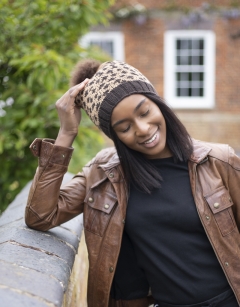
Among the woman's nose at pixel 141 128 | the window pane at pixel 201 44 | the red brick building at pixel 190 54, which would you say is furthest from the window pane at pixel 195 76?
the woman's nose at pixel 141 128

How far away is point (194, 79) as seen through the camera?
13742 mm

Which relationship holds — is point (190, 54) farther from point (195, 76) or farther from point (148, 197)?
point (148, 197)

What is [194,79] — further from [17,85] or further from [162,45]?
[17,85]

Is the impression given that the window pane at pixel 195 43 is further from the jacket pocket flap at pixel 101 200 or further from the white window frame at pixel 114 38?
the jacket pocket flap at pixel 101 200

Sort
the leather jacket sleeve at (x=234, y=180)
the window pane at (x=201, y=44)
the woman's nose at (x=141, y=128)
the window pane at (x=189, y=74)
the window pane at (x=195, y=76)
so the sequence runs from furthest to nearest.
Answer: the window pane at (x=195, y=76)
the window pane at (x=189, y=74)
the window pane at (x=201, y=44)
the leather jacket sleeve at (x=234, y=180)
the woman's nose at (x=141, y=128)

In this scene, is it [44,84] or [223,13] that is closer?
[44,84]

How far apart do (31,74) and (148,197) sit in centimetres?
173

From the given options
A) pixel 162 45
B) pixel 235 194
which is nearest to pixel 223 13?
pixel 162 45

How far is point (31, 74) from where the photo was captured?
356 centimetres

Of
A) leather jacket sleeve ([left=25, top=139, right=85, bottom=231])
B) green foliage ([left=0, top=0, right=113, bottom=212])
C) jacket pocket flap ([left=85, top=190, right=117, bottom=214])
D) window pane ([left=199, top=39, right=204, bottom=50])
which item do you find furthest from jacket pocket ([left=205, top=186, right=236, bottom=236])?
window pane ([left=199, top=39, right=204, bottom=50])

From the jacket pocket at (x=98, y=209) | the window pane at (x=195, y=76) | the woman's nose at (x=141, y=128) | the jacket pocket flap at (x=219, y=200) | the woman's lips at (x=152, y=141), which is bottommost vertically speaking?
the window pane at (x=195, y=76)

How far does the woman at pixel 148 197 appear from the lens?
2098 millimetres

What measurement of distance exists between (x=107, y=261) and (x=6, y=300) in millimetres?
908

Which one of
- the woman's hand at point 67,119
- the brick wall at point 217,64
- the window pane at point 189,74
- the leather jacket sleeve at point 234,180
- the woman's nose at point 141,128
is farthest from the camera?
the window pane at point 189,74
